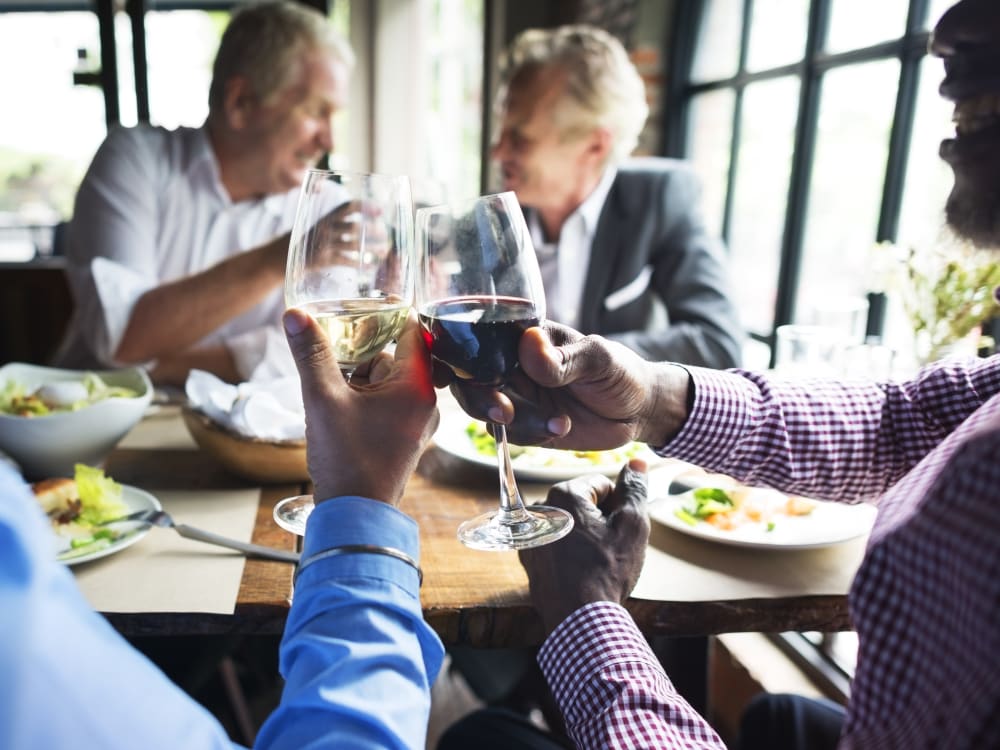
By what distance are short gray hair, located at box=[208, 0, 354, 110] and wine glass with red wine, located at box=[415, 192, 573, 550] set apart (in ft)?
5.15

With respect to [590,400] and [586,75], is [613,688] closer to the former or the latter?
[590,400]

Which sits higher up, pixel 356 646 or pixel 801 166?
pixel 801 166

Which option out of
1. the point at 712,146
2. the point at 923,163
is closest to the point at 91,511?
the point at 923,163

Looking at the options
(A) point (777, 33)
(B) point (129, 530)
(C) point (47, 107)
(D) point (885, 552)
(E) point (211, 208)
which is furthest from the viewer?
(C) point (47, 107)

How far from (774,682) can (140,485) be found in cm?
145

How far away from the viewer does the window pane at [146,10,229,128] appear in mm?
4094

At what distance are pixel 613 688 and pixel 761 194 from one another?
2.80 meters

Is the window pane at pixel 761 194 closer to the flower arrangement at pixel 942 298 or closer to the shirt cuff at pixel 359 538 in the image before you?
the flower arrangement at pixel 942 298

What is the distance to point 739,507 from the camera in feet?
3.59

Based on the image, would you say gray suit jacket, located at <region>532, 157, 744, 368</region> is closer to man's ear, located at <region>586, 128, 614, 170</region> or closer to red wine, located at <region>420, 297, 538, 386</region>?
man's ear, located at <region>586, 128, 614, 170</region>

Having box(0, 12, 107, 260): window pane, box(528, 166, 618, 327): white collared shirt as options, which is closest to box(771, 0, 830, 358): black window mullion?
box(528, 166, 618, 327): white collared shirt

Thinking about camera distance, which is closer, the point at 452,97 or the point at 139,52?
the point at 139,52

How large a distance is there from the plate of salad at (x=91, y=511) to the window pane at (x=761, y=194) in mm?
2344

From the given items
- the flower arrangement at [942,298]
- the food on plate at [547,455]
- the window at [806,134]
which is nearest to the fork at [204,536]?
the food on plate at [547,455]
